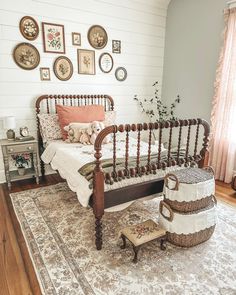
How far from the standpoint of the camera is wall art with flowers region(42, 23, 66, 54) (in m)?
3.21

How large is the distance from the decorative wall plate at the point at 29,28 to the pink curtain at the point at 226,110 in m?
2.65

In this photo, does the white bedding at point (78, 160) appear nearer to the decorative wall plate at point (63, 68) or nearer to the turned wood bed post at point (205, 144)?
the turned wood bed post at point (205, 144)

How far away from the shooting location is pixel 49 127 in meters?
3.19

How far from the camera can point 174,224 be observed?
1923mm

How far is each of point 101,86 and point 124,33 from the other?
1008 mm

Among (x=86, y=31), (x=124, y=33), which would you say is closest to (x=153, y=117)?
(x=124, y=33)

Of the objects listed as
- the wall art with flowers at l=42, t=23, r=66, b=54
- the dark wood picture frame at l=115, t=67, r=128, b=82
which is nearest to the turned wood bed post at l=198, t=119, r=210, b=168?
the dark wood picture frame at l=115, t=67, r=128, b=82

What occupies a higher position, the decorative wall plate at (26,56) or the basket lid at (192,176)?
the decorative wall plate at (26,56)

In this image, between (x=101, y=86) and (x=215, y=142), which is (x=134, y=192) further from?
(x=101, y=86)

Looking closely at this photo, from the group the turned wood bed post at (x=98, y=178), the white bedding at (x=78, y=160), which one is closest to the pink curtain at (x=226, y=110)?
the white bedding at (x=78, y=160)

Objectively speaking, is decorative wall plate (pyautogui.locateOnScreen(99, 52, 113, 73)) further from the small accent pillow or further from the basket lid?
the basket lid

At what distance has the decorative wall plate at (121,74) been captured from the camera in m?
3.97

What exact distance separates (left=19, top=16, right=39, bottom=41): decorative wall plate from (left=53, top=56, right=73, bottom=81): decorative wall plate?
44cm

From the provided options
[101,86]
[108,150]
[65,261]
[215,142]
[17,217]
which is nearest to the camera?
[65,261]
